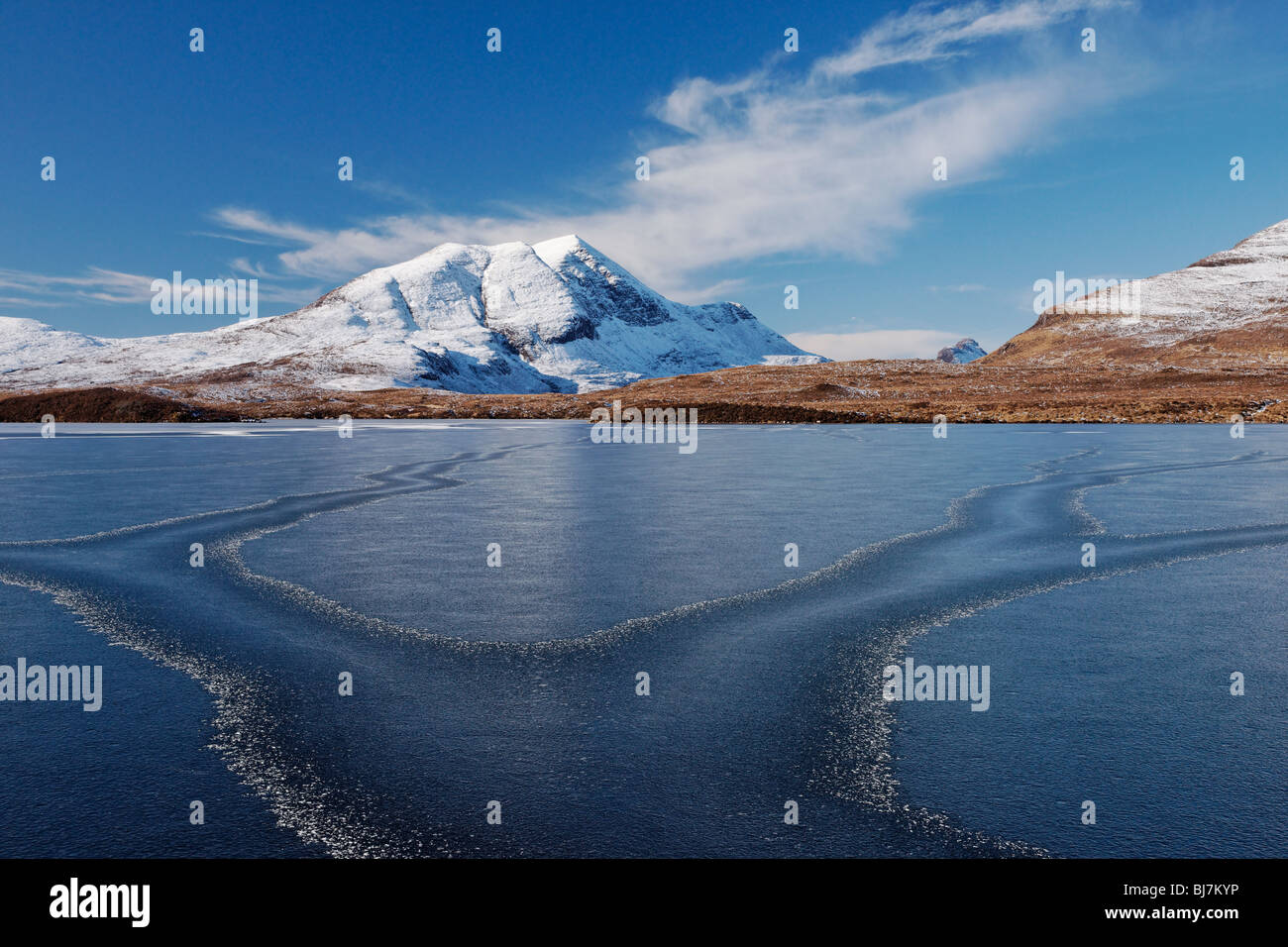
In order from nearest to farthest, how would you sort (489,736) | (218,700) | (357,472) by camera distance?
(489,736)
(218,700)
(357,472)

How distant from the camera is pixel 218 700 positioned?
7480 millimetres

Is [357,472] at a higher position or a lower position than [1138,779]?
higher

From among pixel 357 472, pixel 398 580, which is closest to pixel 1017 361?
pixel 357 472

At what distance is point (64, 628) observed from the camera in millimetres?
9773

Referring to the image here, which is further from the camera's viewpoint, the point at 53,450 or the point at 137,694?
the point at 53,450

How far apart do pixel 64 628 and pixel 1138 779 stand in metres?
10.8

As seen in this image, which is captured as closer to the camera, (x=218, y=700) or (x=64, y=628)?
(x=218, y=700)
